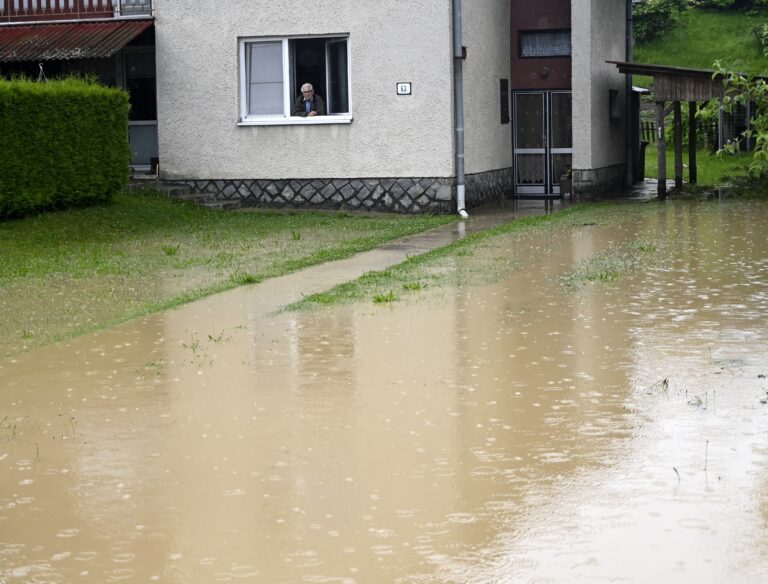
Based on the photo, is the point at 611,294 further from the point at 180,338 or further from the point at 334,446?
the point at 334,446

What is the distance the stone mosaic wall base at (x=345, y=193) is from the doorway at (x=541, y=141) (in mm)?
2932

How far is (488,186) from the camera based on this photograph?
2600 centimetres

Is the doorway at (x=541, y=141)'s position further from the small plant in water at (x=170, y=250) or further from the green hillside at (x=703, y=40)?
the green hillside at (x=703, y=40)

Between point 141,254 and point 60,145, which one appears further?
point 60,145

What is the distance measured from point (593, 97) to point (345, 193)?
5568 millimetres

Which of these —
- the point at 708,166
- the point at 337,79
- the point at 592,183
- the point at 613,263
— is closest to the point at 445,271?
the point at 613,263

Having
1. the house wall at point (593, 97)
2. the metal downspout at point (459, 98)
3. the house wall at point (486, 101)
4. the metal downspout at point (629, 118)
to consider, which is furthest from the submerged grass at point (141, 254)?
the metal downspout at point (629, 118)

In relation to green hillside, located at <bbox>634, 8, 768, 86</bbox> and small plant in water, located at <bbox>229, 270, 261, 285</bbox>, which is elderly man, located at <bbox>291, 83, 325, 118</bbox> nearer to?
small plant in water, located at <bbox>229, 270, 261, 285</bbox>

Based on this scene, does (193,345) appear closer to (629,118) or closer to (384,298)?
(384,298)

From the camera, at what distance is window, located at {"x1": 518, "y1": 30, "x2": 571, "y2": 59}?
2733cm

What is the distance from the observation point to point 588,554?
561 cm

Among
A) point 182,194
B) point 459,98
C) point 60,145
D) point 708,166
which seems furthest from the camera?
point 708,166

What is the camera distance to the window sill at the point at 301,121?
2389 centimetres

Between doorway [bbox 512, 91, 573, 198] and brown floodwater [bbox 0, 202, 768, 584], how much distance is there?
15591 mm
